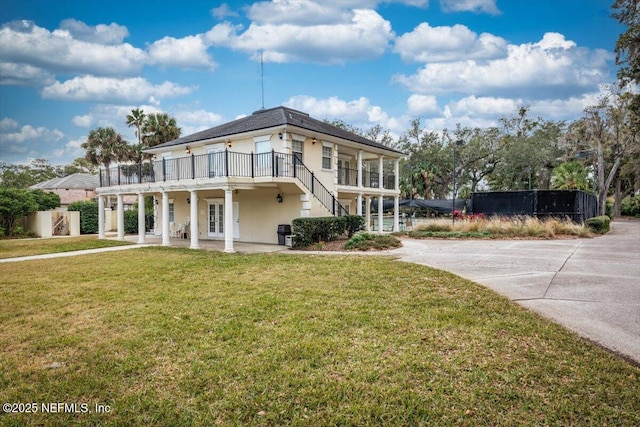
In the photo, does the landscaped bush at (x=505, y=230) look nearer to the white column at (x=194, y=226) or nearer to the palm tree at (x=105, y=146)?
the white column at (x=194, y=226)

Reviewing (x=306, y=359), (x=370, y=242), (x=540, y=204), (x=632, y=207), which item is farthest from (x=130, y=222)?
(x=632, y=207)

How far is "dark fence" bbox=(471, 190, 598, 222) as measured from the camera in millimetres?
19688

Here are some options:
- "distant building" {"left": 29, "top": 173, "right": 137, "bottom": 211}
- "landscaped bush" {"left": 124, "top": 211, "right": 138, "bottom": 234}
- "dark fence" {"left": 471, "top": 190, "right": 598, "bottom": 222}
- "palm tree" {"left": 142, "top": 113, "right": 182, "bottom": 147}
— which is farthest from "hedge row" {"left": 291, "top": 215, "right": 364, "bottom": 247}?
"distant building" {"left": 29, "top": 173, "right": 137, "bottom": 211}

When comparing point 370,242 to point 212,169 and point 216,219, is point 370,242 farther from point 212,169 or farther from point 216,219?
point 216,219

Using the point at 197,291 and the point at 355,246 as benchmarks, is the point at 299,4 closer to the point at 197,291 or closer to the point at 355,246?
the point at 355,246

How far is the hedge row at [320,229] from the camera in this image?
46.5 ft

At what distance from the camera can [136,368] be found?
393cm

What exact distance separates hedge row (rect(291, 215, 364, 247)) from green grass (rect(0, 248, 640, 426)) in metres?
6.88

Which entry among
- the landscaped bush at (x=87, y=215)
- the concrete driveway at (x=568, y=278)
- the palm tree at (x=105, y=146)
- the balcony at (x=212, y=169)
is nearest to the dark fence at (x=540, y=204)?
the concrete driveway at (x=568, y=278)

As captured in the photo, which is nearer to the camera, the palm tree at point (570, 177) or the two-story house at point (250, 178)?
the two-story house at point (250, 178)

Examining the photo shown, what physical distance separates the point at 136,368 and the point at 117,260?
8930 millimetres

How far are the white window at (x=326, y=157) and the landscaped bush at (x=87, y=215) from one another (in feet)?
57.1

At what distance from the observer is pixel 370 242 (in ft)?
44.1

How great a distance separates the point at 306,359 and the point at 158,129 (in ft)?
102
